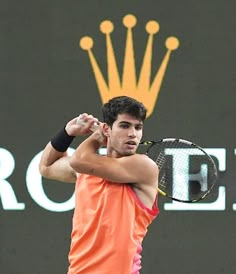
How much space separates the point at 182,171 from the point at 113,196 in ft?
6.24

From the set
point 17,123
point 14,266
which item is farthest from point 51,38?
point 14,266

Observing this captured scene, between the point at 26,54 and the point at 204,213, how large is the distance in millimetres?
1700

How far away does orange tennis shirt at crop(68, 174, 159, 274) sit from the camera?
416 cm

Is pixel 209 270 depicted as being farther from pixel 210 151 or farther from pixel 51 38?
pixel 51 38

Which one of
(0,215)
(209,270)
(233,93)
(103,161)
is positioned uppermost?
(233,93)

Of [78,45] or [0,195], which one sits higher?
[78,45]

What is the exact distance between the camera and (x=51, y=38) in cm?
650

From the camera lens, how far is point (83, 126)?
→ 4.46 meters

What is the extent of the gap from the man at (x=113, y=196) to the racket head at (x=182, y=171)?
658mm

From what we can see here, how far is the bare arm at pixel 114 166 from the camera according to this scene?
13.8 feet

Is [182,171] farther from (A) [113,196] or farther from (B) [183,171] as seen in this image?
(A) [113,196]

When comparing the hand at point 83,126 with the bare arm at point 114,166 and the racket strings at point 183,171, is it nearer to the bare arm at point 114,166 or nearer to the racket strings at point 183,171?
the bare arm at point 114,166

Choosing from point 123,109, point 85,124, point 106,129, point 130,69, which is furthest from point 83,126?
point 130,69

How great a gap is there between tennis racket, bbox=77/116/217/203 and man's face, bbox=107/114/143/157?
0.66 m
